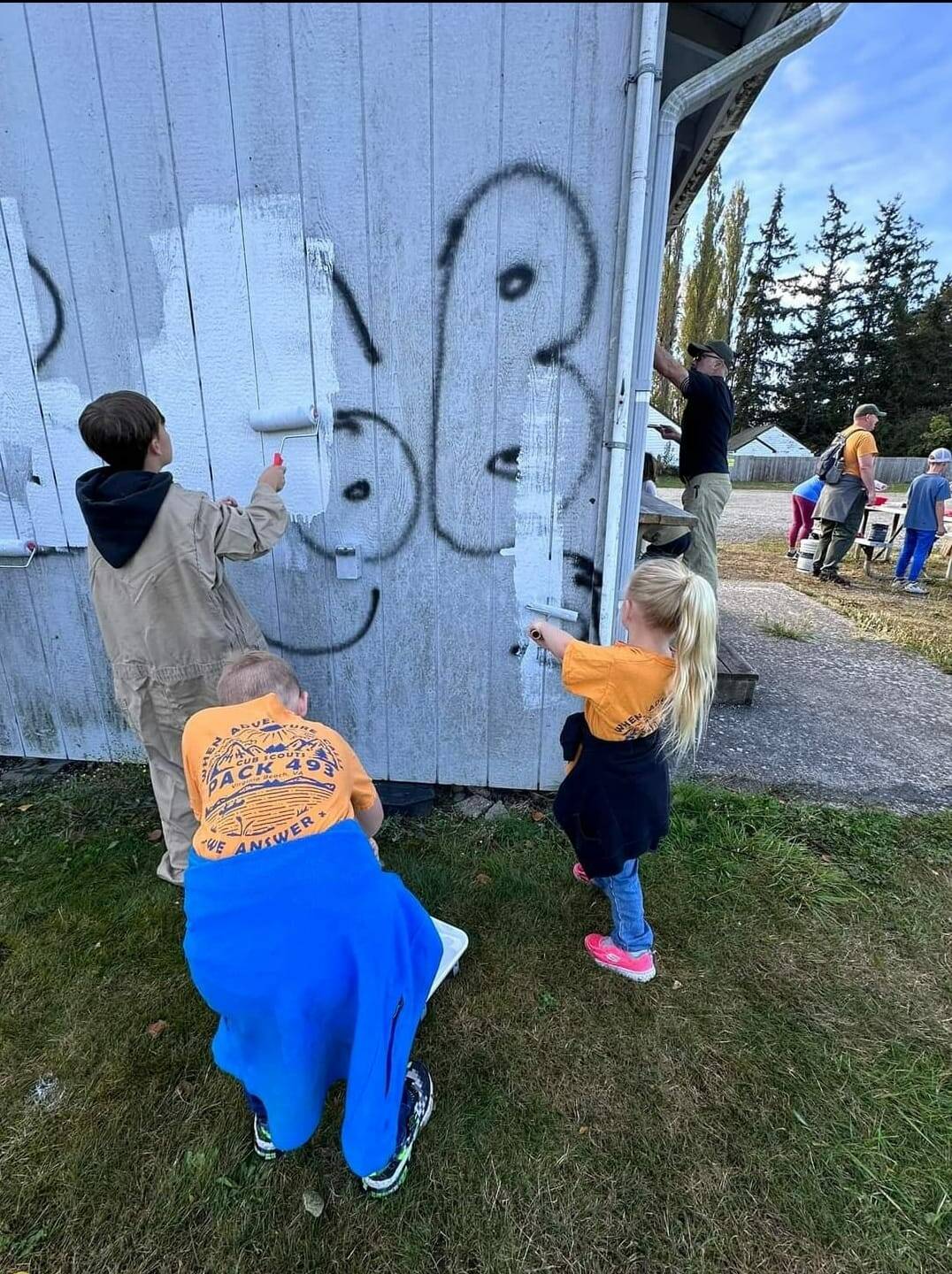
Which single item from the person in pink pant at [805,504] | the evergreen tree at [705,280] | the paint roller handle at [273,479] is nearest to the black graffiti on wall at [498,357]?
the paint roller handle at [273,479]

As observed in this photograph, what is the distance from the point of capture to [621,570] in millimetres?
2752

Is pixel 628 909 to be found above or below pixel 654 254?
below

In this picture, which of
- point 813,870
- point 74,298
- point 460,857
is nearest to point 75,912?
Answer: point 460,857

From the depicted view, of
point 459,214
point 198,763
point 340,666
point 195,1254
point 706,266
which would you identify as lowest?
point 195,1254

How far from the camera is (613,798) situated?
1.98 meters

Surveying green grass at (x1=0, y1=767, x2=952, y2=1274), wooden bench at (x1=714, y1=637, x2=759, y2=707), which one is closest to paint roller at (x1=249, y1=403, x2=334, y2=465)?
green grass at (x1=0, y1=767, x2=952, y2=1274)

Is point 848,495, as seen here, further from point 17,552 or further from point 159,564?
point 17,552

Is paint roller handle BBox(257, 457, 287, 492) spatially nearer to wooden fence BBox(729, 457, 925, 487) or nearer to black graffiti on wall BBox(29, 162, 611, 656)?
black graffiti on wall BBox(29, 162, 611, 656)

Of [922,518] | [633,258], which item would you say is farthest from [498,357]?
[922,518]

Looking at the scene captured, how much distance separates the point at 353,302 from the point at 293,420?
515mm

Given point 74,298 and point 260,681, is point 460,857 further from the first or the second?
point 74,298

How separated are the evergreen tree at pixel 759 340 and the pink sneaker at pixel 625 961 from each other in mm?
41340

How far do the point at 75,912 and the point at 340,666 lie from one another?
1.38 metres

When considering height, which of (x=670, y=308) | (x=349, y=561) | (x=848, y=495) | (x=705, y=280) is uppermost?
(x=705, y=280)
